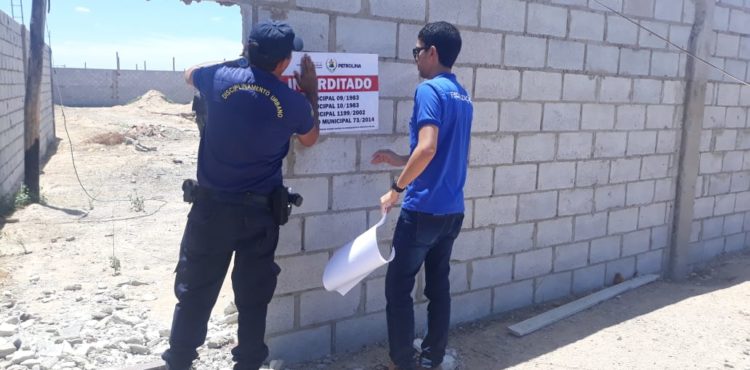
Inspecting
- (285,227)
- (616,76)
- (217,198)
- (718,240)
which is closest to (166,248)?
(285,227)

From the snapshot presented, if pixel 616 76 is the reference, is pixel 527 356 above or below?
below

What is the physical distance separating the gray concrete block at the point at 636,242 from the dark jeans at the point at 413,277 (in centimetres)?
261

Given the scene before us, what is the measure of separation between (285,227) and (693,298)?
11.5 feet

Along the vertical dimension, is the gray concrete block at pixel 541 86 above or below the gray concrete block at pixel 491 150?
above

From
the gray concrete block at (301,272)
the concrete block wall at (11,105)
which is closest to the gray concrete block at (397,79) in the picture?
the gray concrete block at (301,272)

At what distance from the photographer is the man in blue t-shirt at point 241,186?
2699 millimetres

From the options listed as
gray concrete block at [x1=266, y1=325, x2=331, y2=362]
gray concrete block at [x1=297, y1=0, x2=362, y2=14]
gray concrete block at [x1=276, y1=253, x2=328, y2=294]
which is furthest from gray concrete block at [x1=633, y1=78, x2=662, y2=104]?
gray concrete block at [x1=266, y1=325, x2=331, y2=362]

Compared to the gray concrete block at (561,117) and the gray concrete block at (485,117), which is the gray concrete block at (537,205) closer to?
the gray concrete block at (561,117)

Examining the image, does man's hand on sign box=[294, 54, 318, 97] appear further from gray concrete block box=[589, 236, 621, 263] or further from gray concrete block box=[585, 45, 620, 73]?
gray concrete block box=[589, 236, 621, 263]

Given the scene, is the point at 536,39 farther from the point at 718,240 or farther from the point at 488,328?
the point at 718,240

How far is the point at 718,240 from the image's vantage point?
618 centimetres

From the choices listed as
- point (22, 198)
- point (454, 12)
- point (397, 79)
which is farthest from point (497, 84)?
point (22, 198)

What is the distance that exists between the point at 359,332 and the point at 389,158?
111 centimetres

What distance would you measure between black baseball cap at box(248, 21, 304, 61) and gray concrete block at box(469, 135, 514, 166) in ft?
5.77
